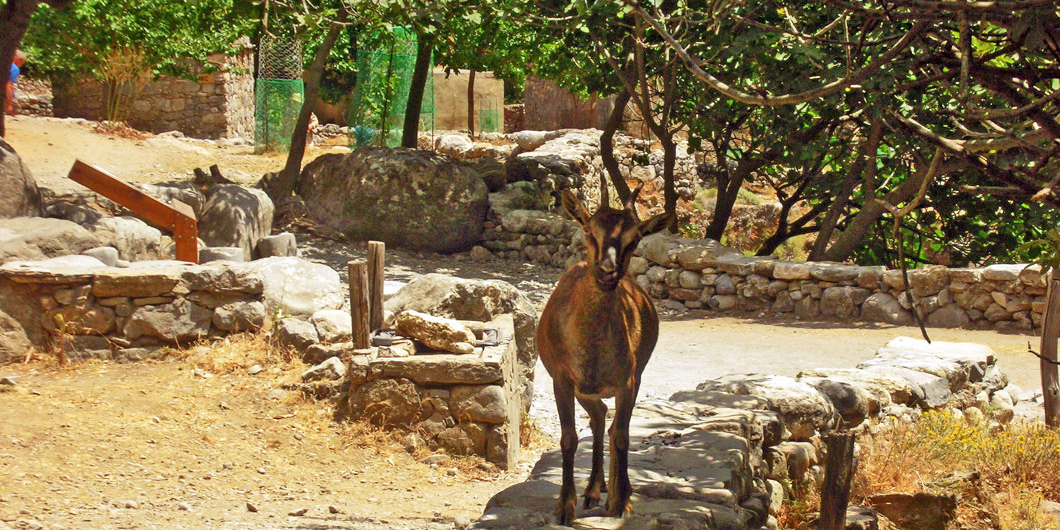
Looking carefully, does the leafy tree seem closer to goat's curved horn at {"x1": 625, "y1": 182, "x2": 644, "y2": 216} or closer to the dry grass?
the dry grass

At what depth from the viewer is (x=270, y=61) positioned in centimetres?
2464

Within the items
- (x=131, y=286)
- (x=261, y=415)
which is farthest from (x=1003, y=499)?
(x=131, y=286)

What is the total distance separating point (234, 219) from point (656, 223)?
9.65m

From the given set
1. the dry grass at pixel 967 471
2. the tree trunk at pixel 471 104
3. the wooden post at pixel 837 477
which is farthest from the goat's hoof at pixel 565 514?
the tree trunk at pixel 471 104

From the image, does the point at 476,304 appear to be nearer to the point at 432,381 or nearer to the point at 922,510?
the point at 432,381

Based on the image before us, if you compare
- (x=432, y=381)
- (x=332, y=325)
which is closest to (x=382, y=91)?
(x=332, y=325)

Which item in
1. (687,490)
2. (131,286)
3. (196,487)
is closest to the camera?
(687,490)

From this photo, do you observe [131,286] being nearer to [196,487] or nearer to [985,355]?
[196,487]

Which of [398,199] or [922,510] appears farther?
[398,199]

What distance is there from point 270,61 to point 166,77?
2509mm

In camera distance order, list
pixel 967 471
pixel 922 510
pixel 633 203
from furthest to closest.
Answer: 1. pixel 967 471
2. pixel 922 510
3. pixel 633 203

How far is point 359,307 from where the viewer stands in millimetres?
7785

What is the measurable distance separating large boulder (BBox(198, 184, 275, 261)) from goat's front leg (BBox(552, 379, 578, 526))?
8.88m

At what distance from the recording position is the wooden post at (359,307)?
779 centimetres
